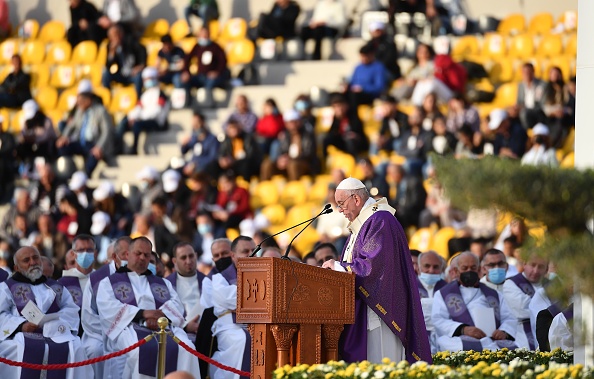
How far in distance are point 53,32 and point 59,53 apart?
75cm

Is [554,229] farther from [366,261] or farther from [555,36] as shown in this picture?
[555,36]

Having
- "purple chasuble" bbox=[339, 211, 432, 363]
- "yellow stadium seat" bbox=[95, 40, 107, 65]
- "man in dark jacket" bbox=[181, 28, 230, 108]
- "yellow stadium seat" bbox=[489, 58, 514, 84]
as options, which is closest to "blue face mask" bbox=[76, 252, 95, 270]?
"purple chasuble" bbox=[339, 211, 432, 363]

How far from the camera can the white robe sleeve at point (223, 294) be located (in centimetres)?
1346

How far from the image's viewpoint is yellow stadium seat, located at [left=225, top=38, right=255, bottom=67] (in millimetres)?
24547

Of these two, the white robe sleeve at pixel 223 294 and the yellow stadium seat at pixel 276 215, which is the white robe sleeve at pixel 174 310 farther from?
the yellow stadium seat at pixel 276 215

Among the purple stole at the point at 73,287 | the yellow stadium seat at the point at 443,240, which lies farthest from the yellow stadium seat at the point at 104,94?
the purple stole at the point at 73,287

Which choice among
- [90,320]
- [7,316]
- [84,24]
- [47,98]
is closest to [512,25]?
[84,24]

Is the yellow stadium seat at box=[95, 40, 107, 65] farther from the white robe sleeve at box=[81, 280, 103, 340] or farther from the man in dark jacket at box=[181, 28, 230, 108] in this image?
the white robe sleeve at box=[81, 280, 103, 340]

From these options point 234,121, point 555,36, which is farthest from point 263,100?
point 555,36

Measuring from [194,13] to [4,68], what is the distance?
416 cm

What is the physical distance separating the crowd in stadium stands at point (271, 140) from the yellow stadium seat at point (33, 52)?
39.7 inches

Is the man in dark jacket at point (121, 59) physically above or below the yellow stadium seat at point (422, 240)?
above

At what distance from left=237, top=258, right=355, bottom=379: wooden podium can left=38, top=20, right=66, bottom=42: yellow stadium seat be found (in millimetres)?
18457

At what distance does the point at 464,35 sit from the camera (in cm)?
2320
